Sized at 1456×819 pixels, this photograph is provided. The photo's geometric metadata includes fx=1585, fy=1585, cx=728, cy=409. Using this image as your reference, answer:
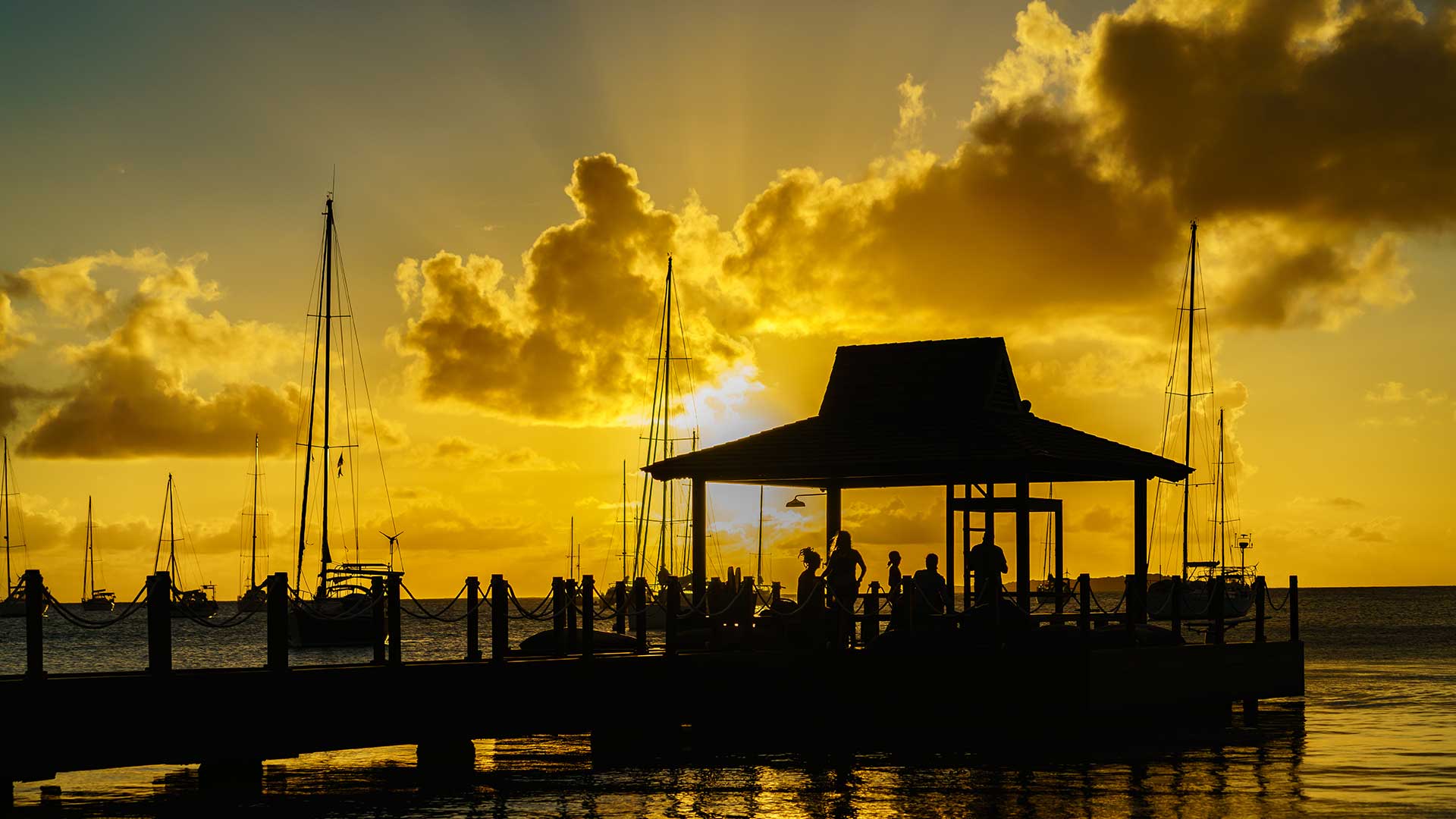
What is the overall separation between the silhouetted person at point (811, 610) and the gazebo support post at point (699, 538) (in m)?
1.89

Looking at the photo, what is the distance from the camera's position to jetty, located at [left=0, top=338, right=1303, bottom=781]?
19.3 meters

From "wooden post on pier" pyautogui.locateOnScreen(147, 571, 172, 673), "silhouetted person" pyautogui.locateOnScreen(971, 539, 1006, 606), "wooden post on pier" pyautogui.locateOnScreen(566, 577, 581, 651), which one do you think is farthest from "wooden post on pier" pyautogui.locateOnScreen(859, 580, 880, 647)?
"wooden post on pier" pyautogui.locateOnScreen(147, 571, 172, 673)

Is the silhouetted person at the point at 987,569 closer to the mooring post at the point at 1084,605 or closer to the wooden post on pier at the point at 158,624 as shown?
the mooring post at the point at 1084,605

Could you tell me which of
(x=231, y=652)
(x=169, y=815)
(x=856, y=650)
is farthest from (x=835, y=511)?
(x=231, y=652)

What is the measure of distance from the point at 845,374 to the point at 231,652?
72.3 metres

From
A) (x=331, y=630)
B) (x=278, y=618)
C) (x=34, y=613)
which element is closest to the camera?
(x=34, y=613)

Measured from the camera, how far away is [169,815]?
18.0 metres

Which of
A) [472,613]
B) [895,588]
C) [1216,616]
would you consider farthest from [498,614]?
[1216,616]

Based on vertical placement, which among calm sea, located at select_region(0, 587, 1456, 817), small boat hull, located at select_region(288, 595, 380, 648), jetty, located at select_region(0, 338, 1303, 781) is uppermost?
jetty, located at select_region(0, 338, 1303, 781)

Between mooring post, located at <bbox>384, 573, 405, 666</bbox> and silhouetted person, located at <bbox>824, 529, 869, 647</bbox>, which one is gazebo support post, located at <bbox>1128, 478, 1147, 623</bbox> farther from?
mooring post, located at <bbox>384, 573, 405, 666</bbox>

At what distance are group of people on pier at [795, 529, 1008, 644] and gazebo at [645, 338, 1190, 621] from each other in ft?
2.45

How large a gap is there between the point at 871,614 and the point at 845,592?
1.31 meters

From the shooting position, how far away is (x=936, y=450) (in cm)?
2534

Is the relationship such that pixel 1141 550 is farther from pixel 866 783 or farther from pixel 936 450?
pixel 866 783
